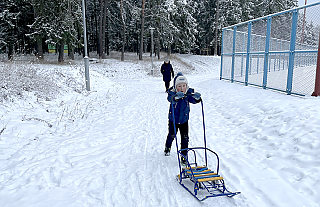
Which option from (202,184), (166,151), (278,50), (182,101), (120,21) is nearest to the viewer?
(202,184)

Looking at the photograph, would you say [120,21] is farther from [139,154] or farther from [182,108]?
[182,108]

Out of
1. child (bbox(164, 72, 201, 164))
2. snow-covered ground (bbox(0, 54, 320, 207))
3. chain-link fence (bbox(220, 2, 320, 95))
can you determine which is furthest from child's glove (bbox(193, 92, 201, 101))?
chain-link fence (bbox(220, 2, 320, 95))

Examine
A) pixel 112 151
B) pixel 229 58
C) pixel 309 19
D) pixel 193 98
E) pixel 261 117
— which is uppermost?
pixel 309 19

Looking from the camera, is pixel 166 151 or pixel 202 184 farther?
pixel 166 151

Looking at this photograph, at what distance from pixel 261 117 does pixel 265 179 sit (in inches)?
122

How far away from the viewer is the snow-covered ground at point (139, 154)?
126 inches

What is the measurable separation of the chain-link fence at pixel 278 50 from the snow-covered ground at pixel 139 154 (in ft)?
5.57

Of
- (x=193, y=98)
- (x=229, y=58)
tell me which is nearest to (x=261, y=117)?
(x=193, y=98)

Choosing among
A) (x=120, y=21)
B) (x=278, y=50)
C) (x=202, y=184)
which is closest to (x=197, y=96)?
(x=202, y=184)

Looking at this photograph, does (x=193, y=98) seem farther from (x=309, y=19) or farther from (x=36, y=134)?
(x=309, y=19)

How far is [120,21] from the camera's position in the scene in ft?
110

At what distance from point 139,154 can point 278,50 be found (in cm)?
768

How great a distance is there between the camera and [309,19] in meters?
7.74

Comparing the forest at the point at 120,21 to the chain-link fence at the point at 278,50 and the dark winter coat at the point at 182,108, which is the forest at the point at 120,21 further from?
the chain-link fence at the point at 278,50
